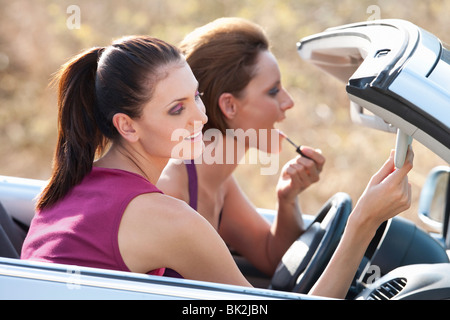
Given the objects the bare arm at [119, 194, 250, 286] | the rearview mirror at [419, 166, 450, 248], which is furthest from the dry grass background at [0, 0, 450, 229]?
the bare arm at [119, 194, 250, 286]

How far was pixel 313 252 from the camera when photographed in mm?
1951

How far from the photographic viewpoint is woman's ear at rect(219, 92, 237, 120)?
2.38 metres

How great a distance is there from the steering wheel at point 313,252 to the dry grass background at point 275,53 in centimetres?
380

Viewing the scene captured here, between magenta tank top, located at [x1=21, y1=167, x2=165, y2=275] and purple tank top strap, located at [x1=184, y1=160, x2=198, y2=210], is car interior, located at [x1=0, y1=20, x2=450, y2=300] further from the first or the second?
purple tank top strap, located at [x1=184, y1=160, x2=198, y2=210]

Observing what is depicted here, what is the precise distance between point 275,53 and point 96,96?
5592 mm

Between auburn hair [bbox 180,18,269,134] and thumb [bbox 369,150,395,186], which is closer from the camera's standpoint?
thumb [bbox 369,150,395,186]

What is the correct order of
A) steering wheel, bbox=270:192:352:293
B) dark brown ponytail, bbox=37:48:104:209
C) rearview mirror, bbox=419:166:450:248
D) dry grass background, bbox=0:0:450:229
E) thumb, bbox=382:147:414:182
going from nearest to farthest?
thumb, bbox=382:147:414:182, dark brown ponytail, bbox=37:48:104:209, steering wheel, bbox=270:192:352:293, rearview mirror, bbox=419:166:450:248, dry grass background, bbox=0:0:450:229

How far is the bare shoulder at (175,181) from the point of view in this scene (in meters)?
2.28

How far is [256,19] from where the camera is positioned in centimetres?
732

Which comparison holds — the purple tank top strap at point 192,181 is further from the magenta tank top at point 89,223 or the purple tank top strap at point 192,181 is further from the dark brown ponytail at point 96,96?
the magenta tank top at point 89,223

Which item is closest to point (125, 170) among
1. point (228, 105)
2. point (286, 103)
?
point (228, 105)

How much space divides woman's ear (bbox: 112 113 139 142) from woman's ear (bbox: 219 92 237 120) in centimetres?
74

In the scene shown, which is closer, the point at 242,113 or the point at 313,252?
the point at 313,252

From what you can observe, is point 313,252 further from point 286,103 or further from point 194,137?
point 286,103
